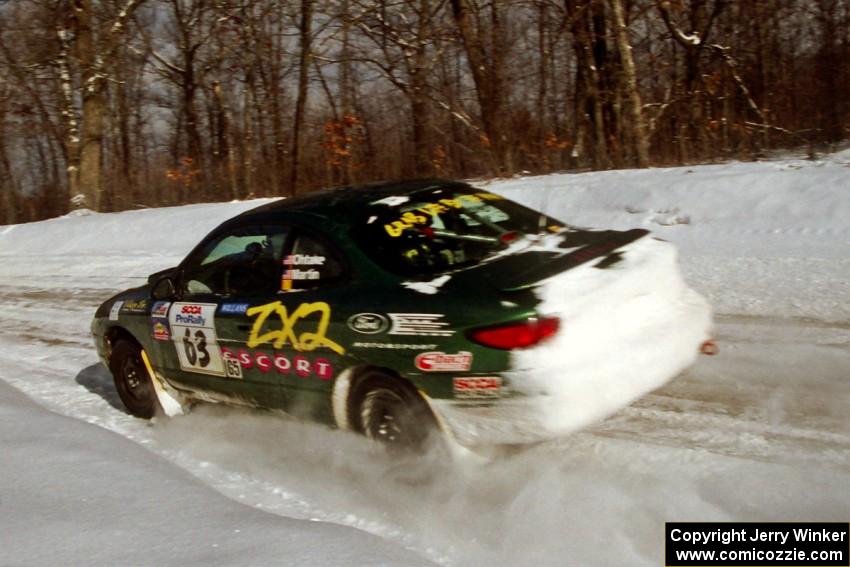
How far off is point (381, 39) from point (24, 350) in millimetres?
13862

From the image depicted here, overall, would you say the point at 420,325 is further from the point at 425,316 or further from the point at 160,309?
the point at 160,309

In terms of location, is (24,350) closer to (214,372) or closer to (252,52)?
(214,372)

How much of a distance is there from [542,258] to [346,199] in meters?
1.31

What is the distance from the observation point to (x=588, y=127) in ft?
58.7

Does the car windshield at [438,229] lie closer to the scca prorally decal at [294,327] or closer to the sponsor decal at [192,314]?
the scca prorally decal at [294,327]

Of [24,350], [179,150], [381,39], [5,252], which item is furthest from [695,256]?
[179,150]

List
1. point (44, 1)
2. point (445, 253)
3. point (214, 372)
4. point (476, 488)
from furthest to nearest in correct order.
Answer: point (44, 1) < point (214, 372) < point (445, 253) < point (476, 488)

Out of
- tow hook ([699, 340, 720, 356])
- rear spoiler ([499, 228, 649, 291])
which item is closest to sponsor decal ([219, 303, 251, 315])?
rear spoiler ([499, 228, 649, 291])

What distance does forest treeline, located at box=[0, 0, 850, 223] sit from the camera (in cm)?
1617

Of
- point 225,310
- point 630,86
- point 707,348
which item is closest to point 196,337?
point 225,310

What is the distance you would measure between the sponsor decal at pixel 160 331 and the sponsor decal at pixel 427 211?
199 centimetres

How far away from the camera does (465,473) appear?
3980 mm

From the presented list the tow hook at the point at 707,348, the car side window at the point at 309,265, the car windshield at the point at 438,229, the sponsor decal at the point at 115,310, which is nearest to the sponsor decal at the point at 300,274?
the car side window at the point at 309,265

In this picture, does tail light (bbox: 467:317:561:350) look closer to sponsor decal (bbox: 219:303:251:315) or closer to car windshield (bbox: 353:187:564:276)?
car windshield (bbox: 353:187:564:276)
